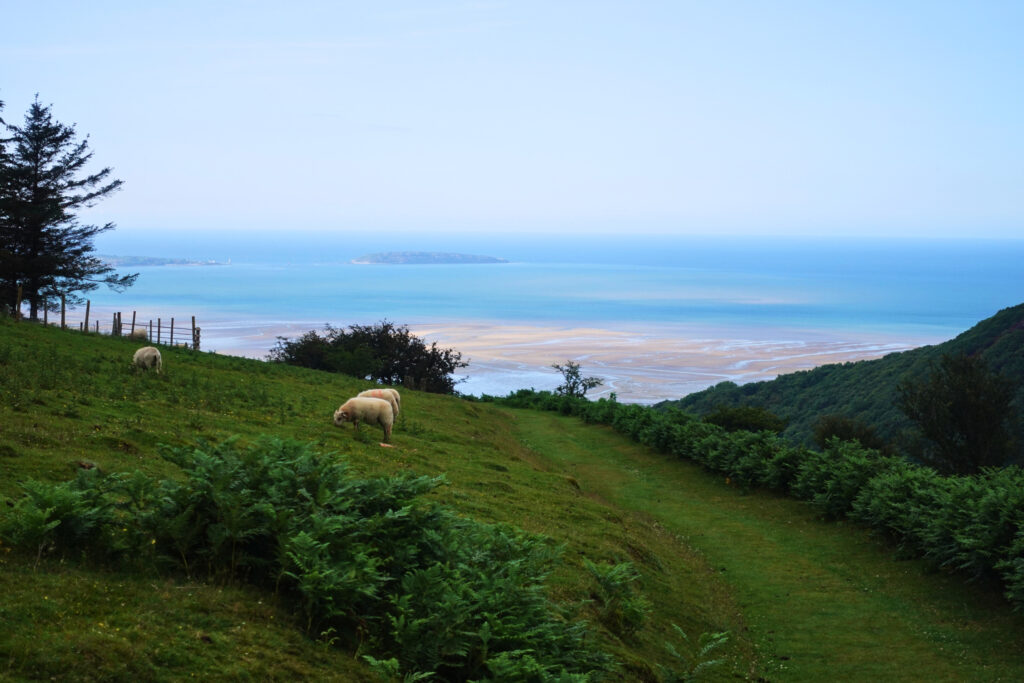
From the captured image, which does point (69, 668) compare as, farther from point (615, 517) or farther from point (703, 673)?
point (615, 517)

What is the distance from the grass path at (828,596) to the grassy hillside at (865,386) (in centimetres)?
4267

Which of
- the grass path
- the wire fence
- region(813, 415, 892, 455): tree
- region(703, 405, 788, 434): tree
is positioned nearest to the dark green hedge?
the grass path

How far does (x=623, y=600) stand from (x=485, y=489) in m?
7.34

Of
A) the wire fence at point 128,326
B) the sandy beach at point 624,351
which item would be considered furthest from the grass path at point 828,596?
the sandy beach at point 624,351

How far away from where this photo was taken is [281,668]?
23.7 ft

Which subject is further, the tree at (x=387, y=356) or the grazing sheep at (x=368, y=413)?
the tree at (x=387, y=356)

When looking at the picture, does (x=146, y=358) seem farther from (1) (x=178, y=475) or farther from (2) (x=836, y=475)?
(2) (x=836, y=475)

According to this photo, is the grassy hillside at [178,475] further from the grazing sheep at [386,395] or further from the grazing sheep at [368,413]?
the grazing sheep at [386,395]

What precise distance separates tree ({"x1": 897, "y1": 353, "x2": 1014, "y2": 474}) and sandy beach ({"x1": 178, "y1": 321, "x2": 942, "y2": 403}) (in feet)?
141

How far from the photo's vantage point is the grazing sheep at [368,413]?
76.4 ft

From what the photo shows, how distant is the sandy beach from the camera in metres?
111

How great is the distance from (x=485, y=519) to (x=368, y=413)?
8.28m

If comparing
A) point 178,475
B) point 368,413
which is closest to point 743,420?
point 368,413

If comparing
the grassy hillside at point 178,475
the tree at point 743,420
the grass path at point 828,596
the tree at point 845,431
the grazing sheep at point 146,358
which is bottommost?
the tree at point 845,431
